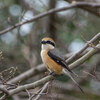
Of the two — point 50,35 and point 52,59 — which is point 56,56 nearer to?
point 52,59

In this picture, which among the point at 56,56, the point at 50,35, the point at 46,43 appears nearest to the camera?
the point at 56,56

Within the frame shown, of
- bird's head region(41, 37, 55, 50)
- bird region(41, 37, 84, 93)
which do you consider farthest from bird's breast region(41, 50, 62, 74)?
bird's head region(41, 37, 55, 50)

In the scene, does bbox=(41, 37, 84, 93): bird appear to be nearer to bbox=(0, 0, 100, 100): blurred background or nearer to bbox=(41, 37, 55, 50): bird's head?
bbox=(41, 37, 55, 50): bird's head

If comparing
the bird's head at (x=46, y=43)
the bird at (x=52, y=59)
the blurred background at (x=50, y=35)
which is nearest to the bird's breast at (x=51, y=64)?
the bird at (x=52, y=59)

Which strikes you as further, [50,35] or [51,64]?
[50,35]

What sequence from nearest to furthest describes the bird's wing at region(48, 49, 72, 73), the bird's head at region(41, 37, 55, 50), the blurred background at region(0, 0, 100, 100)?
the bird's wing at region(48, 49, 72, 73)
the bird's head at region(41, 37, 55, 50)
the blurred background at region(0, 0, 100, 100)

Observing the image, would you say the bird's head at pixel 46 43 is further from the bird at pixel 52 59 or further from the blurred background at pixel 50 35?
the blurred background at pixel 50 35

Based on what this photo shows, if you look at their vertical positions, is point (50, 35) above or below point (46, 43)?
above

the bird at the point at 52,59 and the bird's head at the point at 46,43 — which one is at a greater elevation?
the bird's head at the point at 46,43

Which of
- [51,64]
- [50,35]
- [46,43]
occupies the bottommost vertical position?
[51,64]

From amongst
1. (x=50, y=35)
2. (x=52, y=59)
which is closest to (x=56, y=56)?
(x=52, y=59)

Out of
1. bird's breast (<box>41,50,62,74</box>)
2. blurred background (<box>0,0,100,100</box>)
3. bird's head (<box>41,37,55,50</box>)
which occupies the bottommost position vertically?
bird's breast (<box>41,50,62,74</box>)

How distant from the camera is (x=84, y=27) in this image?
6.90 meters

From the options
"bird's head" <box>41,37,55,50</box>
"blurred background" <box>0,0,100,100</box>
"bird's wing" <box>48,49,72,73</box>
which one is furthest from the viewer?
"blurred background" <box>0,0,100,100</box>
